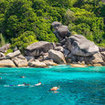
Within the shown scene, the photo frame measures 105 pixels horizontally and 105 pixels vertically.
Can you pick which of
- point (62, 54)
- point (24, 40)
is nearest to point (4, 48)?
Result: point (24, 40)

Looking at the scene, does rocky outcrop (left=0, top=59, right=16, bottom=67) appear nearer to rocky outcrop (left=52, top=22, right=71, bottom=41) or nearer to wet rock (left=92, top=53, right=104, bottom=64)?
wet rock (left=92, top=53, right=104, bottom=64)

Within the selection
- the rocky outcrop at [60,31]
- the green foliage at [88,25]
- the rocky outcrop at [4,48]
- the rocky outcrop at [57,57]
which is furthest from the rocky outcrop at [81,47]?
the rocky outcrop at [4,48]

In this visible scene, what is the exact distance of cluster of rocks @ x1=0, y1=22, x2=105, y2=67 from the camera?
33938 mm

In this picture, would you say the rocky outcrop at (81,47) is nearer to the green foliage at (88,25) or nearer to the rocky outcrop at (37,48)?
the rocky outcrop at (37,48)

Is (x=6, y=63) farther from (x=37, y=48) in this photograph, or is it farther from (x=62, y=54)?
(x=62, y=54)

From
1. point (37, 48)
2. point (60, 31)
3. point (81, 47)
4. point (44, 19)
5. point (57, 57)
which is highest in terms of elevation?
point (44, 19)

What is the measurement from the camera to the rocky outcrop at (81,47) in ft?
112

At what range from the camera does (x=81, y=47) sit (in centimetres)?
3459

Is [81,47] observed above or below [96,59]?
above

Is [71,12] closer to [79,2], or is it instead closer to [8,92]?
[79,2]

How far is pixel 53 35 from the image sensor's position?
43781mm

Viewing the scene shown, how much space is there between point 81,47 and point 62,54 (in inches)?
162

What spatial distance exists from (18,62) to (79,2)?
114 feet

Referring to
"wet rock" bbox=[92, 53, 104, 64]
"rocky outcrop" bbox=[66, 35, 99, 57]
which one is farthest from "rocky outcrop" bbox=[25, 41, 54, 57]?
"wet rock" bbox=[92, 53, 104, 64]
